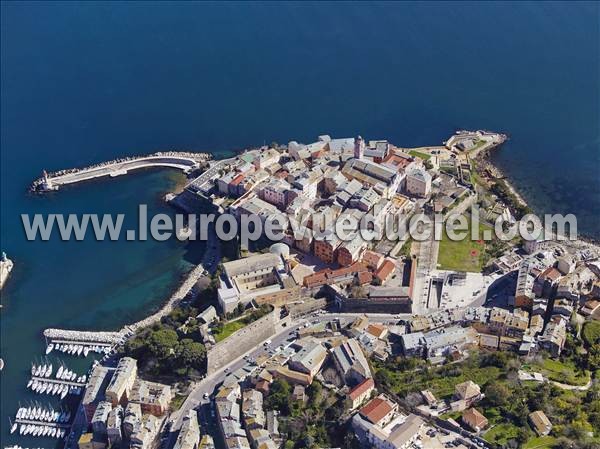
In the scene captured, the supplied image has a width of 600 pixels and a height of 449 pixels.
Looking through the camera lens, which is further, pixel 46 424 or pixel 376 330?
pixel 376 330

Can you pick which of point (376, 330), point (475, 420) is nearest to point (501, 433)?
point (475, 420)

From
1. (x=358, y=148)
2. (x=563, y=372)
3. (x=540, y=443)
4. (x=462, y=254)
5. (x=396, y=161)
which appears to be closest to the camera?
(x=540, y=443)

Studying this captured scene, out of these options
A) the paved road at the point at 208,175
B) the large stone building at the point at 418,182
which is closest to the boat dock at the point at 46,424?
the paved road at the point at 208,175

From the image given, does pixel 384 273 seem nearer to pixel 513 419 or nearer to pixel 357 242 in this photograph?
pixel 357 242

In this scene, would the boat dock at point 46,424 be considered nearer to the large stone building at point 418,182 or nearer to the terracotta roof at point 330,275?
the terracotta roof at point 330,275

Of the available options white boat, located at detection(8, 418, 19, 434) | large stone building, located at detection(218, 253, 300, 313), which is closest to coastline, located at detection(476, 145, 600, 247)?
A: large stone building, located at detection(218, 253, 300, 313)

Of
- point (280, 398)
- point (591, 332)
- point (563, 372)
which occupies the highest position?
point (591, 332)

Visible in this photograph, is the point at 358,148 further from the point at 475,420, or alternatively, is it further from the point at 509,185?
the point at 475,420

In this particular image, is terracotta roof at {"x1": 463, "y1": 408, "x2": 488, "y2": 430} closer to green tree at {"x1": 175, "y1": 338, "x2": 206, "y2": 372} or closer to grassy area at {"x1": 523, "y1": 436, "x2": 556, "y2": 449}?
grassy area at {"x1": 523, "y1": 436, "x2": 556, "y2": 449}
